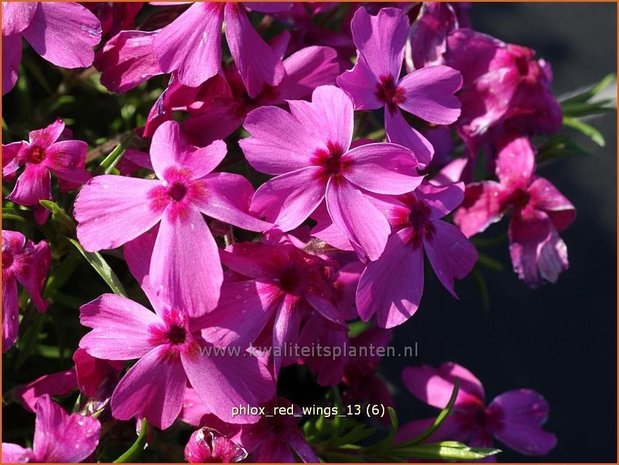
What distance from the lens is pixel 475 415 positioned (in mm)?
886

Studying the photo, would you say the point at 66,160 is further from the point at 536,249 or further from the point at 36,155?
the point at 536,249

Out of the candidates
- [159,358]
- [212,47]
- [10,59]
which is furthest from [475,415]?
[10,59]

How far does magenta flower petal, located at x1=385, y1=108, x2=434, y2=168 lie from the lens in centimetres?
68

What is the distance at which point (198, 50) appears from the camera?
65 centimetres

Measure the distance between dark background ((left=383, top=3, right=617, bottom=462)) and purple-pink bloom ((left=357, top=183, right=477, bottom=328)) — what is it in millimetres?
761

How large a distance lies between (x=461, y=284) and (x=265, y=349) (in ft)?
2.98

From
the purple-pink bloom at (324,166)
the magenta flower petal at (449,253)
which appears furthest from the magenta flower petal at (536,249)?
the purple-pink bloom at (324,166)

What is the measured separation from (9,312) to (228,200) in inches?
8.2

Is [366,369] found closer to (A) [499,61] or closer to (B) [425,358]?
(A) [499,61]

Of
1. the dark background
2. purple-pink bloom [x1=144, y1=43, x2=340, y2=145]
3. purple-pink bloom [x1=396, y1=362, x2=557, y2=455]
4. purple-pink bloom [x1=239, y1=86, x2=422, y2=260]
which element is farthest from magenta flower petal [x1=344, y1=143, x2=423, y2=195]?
the dark background

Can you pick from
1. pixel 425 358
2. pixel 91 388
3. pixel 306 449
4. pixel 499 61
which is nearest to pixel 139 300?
pixel 91 388

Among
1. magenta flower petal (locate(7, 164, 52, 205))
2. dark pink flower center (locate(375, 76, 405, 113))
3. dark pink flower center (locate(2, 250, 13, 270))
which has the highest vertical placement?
dark pink flower center (locate(375, 76, 405, 113))

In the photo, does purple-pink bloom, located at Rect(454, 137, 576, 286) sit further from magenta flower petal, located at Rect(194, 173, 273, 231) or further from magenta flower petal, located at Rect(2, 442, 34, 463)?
magenta flower petal, located at Rect(2, 442, 34, 463)

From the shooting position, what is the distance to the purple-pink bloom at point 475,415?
873mm
